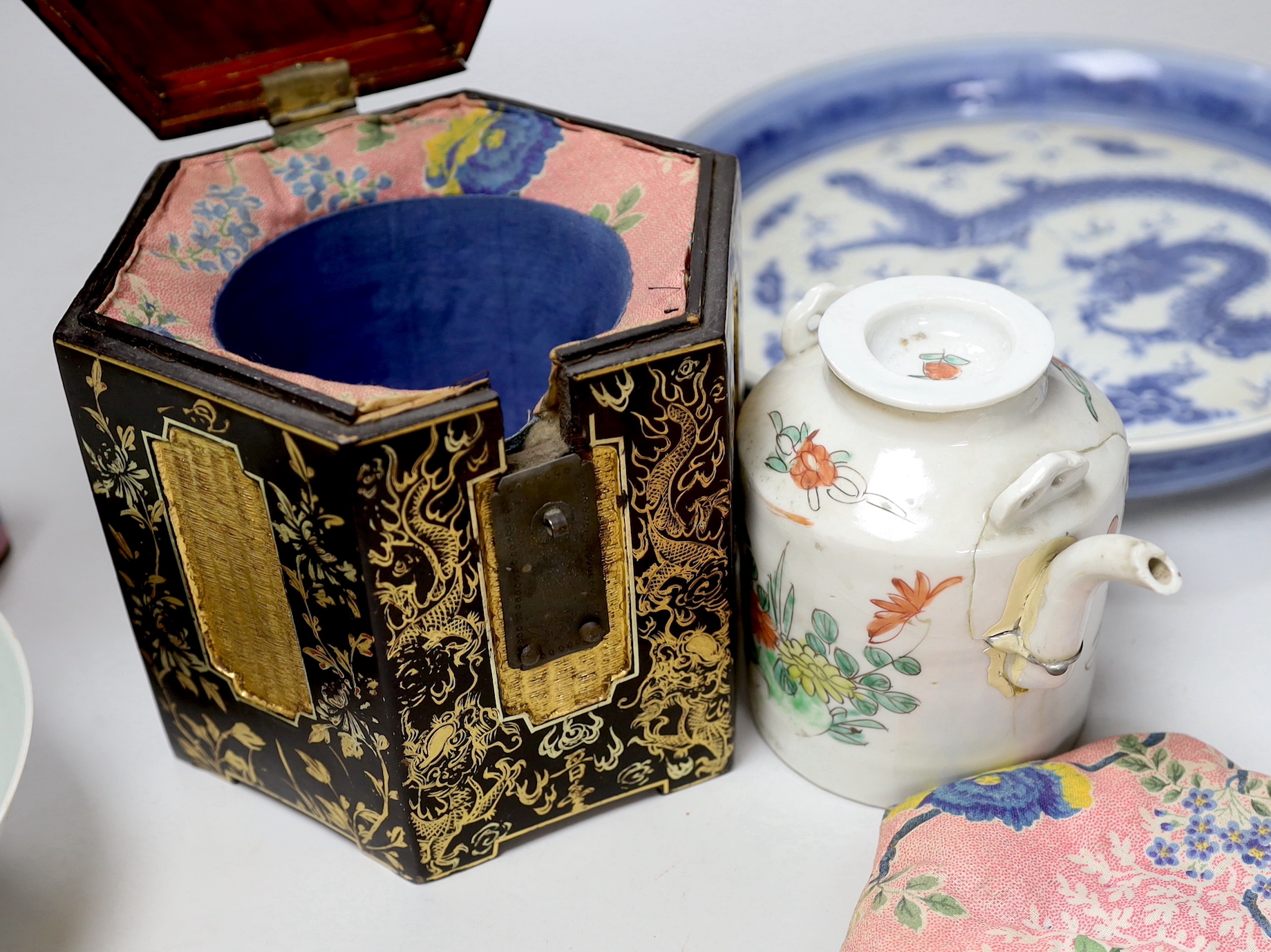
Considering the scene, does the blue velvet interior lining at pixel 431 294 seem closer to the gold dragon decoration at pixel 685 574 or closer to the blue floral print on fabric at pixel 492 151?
the blue floral print on fabric at pixel 492 151

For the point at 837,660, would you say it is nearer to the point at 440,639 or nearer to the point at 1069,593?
the point at 1069,593

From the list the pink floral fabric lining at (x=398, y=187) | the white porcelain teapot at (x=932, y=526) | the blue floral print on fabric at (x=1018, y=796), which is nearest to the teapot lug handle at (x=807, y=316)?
the white porcelain teapot at (x=932, y=526)

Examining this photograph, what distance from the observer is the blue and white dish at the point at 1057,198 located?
151cm

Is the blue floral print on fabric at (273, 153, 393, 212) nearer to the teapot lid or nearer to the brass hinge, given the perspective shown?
the brass hinge

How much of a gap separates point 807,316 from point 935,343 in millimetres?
121

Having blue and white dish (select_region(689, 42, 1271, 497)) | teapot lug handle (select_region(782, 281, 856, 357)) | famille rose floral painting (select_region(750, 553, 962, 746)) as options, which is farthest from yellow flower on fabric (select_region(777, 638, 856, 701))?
blue and white dish (select_region(689, 42, 1271, 497))

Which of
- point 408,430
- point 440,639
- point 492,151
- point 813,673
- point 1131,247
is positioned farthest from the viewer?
point 1131,247

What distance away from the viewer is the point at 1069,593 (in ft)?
3.46

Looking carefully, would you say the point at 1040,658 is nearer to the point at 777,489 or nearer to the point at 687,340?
the point at 777,489

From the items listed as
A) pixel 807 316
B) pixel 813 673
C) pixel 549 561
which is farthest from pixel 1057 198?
pixel 549 561

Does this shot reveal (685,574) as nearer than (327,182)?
Yes

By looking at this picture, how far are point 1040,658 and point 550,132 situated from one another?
0.55 metres

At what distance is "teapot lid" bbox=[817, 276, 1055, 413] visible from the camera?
1.04 meters

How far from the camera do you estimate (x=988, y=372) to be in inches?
41.8
